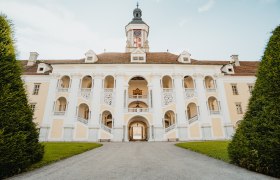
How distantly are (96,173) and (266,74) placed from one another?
6.55 metres

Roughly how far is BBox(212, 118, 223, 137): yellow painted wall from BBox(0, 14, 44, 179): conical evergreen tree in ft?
79.7

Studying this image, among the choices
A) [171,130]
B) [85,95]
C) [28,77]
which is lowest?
[171,130]

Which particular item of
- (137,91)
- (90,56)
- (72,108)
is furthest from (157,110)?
(90,56)

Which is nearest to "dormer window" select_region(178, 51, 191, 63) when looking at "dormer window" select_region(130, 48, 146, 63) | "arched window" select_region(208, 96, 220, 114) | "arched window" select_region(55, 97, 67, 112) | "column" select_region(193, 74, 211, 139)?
"column" select_region(193, 74, 211, 139)

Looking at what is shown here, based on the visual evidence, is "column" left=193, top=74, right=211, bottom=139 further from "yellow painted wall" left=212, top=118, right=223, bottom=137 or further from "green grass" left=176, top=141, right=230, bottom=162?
"green grass" left=176, top=141, right=230, bottom=162

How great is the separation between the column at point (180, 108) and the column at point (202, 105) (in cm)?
249

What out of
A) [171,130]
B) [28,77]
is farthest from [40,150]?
[28,77]

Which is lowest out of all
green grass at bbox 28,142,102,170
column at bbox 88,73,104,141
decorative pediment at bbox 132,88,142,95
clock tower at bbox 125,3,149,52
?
green grass at bbox 28,142,102,170

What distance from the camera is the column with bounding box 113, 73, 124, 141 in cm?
2490

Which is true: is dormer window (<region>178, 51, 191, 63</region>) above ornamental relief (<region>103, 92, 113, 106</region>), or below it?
above

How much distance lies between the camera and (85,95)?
1078 inches

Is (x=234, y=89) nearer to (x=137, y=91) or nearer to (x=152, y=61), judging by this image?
(x=152, y=61)

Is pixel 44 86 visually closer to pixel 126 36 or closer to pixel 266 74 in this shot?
pixel 126 36

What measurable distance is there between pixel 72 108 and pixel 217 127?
21.6 m
